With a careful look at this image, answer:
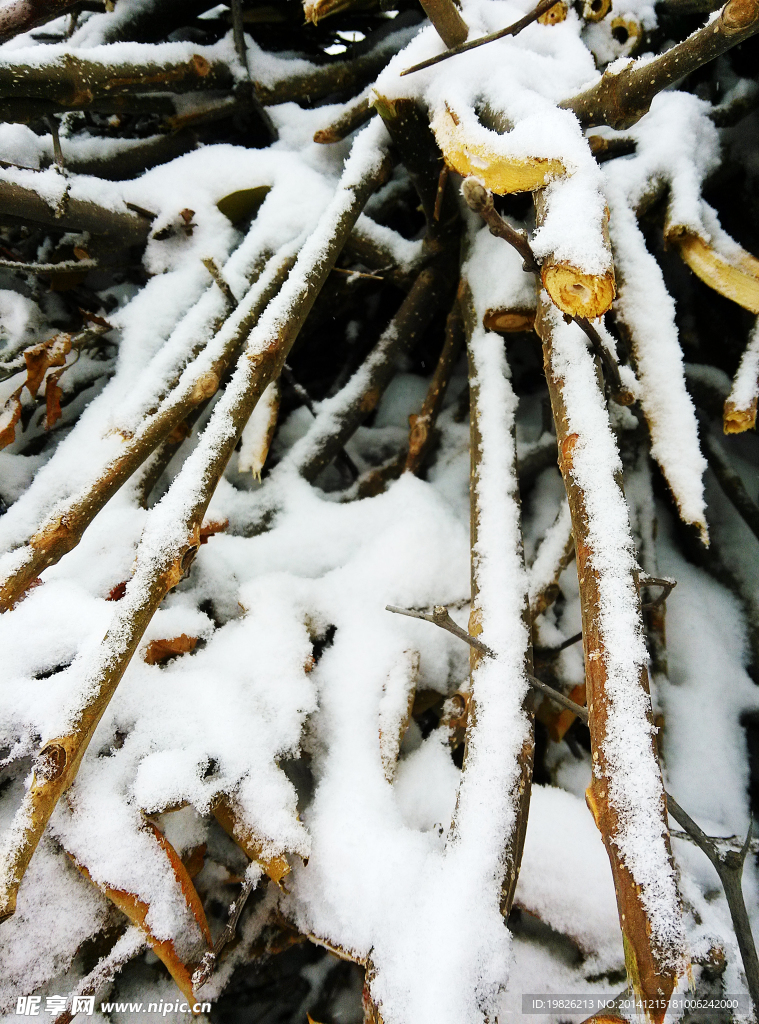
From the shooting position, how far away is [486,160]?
2.17 feet

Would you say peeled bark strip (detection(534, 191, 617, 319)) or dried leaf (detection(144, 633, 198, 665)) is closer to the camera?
peeled bark strip (detection(534, 191, 617, 319))

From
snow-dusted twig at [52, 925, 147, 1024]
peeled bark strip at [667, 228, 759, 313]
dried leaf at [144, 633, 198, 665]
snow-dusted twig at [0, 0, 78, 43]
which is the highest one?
snow-dusted twig at [0, 0, 78, 43]

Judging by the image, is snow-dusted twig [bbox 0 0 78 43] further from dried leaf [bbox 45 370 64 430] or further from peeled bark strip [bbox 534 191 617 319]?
peeled bark strip [bbox 534 191 617 319]

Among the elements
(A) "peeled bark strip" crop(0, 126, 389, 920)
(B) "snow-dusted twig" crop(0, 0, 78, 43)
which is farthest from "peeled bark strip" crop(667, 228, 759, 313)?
(B) "snow-dusted twig" crop(0, 0, 78, 43)

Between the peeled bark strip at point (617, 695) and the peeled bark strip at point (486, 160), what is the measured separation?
0.66 feet

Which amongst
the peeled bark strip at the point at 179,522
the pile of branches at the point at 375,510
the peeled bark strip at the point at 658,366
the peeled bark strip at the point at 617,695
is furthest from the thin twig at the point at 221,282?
the peeled bark strip at the point at 658,366

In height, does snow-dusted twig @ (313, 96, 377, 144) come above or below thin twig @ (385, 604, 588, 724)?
above

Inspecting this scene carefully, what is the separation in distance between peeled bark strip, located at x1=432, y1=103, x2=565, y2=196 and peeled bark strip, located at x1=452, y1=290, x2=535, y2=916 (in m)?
0.29

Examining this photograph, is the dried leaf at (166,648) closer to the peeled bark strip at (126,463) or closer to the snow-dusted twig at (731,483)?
the peeled bark strip at (126,463)

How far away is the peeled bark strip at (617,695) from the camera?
0.42 metres

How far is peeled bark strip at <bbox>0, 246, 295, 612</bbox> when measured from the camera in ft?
2.13

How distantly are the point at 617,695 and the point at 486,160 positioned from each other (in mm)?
610

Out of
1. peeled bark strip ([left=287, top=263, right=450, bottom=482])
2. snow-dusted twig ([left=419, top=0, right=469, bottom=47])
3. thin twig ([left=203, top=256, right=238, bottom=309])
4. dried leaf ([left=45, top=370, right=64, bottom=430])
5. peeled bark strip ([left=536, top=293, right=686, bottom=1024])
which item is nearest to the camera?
peeled bark strip ([left=536, top=293, right=686, bottom=1024])

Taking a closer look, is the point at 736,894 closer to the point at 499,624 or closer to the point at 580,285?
the point at 499,624
